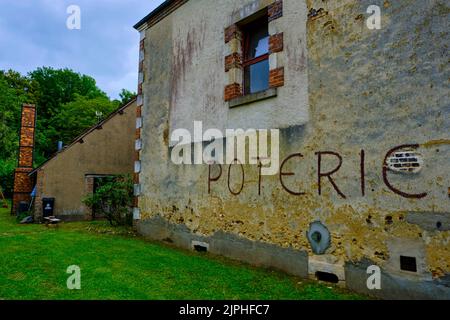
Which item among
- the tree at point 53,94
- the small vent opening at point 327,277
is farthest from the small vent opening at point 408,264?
the tree at point 53,94

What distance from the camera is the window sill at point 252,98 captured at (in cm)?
547

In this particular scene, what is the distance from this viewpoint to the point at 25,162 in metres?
15.9

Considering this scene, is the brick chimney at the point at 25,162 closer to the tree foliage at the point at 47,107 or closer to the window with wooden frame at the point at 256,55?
the tree foliage at the point at 47,107

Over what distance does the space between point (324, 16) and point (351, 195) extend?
295 cm

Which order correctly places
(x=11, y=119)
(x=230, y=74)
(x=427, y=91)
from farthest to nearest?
(x=11, y=119), (x=230, y=74), (x=427, y=91)

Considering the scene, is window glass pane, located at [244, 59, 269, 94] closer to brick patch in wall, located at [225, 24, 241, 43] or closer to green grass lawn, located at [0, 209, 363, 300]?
brick patch in wall, located at [225, 24, 241, 43]

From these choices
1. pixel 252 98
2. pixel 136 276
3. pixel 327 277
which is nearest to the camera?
pixel 327 277

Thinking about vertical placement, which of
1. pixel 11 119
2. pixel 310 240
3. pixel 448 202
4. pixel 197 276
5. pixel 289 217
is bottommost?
pixel 197 276

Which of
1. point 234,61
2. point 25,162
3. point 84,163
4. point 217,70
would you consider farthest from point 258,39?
point 25,162

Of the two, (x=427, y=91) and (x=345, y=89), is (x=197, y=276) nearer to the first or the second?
(x=345, y=89)

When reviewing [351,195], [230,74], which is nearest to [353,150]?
[351,195]

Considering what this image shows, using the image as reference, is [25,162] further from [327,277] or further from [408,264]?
[408,264]

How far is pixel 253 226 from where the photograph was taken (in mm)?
5609

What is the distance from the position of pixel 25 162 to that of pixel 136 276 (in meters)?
14.5
